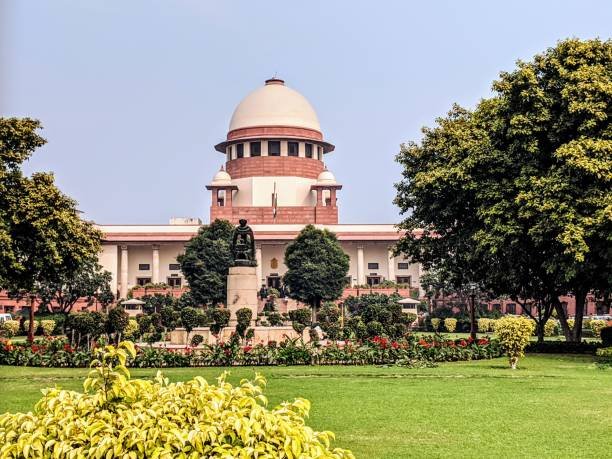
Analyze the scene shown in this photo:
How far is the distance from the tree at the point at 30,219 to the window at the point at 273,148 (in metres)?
43.6

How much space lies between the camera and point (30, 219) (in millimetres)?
22531

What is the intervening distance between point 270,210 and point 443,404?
176 feet

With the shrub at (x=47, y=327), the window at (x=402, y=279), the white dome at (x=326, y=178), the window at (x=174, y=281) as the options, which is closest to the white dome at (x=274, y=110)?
the white dome at (x=326, y=178)

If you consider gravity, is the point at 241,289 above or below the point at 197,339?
above

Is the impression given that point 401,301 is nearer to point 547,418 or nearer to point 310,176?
point 310,176

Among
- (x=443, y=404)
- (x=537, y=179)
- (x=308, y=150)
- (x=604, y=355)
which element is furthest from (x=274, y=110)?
(x=443, y=404)

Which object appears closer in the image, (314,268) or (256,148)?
(314,268)

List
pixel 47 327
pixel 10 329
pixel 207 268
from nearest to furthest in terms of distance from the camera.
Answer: pixel 47 327
pixel 10 329
pixel 207 268

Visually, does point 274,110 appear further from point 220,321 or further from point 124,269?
point 220,321

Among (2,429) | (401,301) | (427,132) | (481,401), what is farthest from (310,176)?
(2,429)

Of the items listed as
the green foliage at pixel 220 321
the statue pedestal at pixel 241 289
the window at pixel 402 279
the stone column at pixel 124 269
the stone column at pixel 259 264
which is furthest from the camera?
the window at pixel 402 279

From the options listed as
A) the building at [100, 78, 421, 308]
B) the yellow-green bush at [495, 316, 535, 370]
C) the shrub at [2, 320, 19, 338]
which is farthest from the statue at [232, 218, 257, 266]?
the building at [100, 78, 421, 308]

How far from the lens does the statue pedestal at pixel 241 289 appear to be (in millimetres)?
24516

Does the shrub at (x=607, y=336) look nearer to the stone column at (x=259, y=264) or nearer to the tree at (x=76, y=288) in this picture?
the tree at (x=76, y=288)
